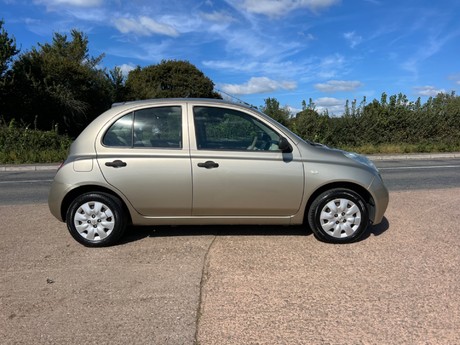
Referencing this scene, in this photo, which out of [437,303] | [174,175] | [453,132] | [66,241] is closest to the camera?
[437,303]

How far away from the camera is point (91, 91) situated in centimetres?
2872

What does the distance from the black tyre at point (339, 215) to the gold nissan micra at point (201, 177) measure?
1cm

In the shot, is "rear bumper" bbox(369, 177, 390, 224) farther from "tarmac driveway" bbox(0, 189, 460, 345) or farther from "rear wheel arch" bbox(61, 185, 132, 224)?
"rear wheel arch" bbox(61, 185, 132, 224)

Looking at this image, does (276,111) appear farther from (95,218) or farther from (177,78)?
(177,78)

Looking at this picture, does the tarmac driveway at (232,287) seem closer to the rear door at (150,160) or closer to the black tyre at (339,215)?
the black tyre at (339,215)

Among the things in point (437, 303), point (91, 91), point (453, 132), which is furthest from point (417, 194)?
point (91, 91)

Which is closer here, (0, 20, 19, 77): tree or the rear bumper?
the rear bumper

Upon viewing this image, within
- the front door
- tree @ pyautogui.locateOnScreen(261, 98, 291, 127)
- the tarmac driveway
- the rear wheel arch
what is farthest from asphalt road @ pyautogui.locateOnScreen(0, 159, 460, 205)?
tree @ pyautogui.locateOnScreen(261, 98, 291, 127)

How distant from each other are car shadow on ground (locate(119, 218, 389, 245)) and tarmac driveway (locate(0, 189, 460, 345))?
0.01m

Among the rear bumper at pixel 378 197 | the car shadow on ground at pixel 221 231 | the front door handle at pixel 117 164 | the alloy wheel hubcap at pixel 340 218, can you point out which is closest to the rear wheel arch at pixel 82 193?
the front door handle at pixel 117 164

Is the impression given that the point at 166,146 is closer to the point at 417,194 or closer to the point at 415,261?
the point at 415,261

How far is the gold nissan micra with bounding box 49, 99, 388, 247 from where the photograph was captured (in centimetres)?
462

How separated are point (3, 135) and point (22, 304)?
58.1 feet

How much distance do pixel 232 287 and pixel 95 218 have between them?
198 centimetres
